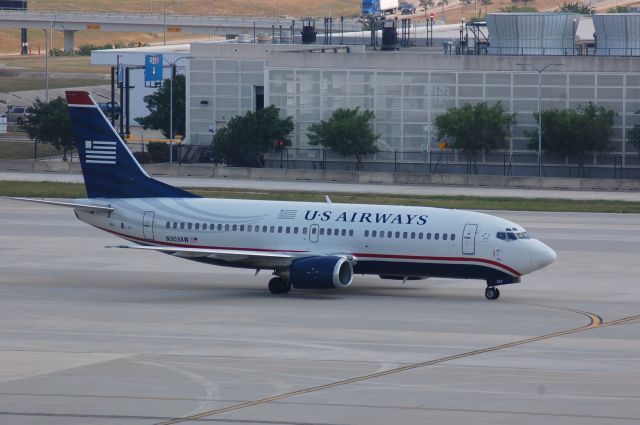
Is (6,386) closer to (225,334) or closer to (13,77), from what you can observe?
(225,334)

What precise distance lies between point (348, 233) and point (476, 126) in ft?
164

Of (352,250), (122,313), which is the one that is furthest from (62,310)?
(352,250)

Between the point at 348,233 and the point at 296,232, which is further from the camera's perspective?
the point at 296,232

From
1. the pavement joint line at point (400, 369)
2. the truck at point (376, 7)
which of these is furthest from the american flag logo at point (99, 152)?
the truck at point (376, 7)

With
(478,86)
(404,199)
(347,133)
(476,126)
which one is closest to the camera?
(404,199)

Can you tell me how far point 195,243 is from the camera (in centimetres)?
4753

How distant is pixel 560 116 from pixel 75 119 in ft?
168

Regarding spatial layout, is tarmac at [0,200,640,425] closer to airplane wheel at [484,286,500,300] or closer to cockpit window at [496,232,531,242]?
airplane wheel at [484,286,500,300]

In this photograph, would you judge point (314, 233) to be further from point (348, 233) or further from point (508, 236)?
point (508, 236)

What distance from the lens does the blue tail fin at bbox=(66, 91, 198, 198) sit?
4919 centimetres

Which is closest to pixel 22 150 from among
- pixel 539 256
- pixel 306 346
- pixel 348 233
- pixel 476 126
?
pixel 476 126

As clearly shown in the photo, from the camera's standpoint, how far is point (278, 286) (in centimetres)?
4578

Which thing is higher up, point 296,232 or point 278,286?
point 296,232

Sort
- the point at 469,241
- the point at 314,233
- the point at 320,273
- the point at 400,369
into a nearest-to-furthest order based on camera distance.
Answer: the point at 400,369 → the point at 320,273 → the point at 469,241 → the point at 314,233
